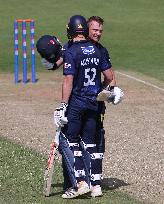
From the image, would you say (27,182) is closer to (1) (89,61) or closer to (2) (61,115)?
(2) (61,115)

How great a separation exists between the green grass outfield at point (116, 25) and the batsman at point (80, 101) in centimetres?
1381

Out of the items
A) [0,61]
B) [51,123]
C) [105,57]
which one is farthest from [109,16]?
[105,57]

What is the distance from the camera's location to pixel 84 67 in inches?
399

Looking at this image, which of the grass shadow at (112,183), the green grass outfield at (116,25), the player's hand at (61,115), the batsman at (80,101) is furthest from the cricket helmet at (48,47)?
the green grass outfield at (116,25)

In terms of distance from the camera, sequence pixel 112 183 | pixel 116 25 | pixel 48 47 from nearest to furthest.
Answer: pixel 48 47 < pixel 112 183 < pixel 116 25

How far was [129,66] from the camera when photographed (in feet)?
88.4

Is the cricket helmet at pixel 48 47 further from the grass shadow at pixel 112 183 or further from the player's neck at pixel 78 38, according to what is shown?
the grass shadow at pixel 112 183

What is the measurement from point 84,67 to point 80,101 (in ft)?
1.46

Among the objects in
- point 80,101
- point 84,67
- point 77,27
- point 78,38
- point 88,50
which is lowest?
point 80,101

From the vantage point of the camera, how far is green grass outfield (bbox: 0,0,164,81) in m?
28.7

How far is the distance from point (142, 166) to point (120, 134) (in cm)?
288

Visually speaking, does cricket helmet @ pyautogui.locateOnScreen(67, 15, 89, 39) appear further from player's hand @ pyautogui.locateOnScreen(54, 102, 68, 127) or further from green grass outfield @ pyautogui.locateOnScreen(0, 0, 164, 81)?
green grass outfield @ pyautogui.locateOnScreen(0, 0, 164, 81)

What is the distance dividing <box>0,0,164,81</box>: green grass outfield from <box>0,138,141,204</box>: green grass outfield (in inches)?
469

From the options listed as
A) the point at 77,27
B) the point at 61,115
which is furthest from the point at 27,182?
the point at 77,27
